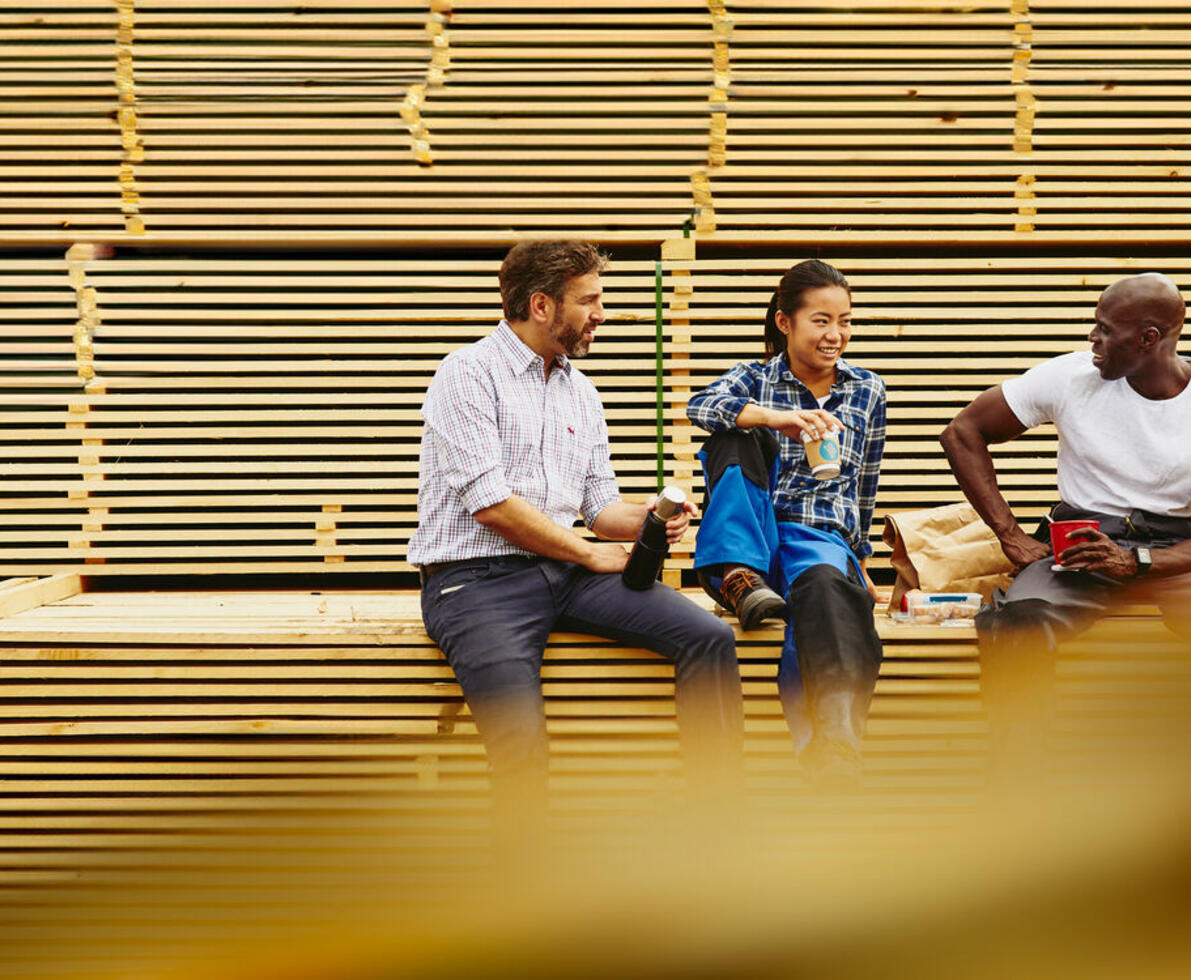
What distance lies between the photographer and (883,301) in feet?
13.9

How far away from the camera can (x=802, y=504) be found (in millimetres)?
3480

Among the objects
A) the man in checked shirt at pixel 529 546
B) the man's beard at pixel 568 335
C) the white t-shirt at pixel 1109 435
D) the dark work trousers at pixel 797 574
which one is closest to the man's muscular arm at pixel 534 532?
the man in checked shirt at pixel 529 546

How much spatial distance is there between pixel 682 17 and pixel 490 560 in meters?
2.18

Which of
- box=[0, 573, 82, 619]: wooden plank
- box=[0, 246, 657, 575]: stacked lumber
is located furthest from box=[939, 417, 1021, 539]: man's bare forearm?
box=[0, 573, 82, 619]: wooden plank

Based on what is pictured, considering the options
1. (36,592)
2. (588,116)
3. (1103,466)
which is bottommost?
(36,592)

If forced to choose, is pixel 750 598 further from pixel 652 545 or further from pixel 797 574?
pixel 652 545

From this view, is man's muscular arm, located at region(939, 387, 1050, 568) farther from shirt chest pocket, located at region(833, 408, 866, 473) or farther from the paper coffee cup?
the paper coffee cup

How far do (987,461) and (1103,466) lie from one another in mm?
318

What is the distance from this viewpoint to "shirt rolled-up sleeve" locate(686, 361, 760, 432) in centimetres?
340

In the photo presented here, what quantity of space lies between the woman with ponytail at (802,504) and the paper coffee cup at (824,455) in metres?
0.02

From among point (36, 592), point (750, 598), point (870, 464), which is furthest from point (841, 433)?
point (36, 592)

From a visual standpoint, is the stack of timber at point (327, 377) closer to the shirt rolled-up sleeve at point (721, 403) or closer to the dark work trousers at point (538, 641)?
the shirt rolled-up sleeve at point (721, 403)

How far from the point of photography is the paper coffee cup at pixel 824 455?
3203 millimetres

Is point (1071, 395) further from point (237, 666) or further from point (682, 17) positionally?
point (237, 666)
